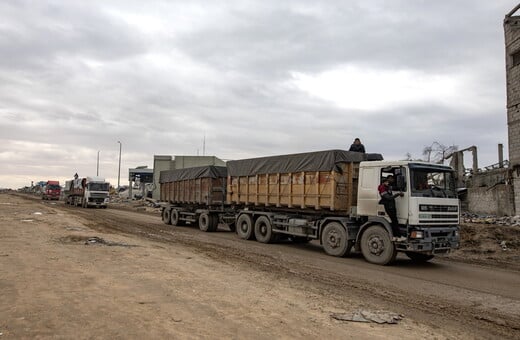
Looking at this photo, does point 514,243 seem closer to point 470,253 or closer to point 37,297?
point 470,253

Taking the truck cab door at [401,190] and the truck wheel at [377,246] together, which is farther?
the truck wheel at [377,246]

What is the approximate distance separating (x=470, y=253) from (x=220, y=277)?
398 inches

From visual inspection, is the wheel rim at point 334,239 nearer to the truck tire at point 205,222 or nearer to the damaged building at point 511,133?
the truck tire at point 205,222

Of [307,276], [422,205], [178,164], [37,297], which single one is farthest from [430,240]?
[178,164]

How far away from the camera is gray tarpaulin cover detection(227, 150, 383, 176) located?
41.1ft

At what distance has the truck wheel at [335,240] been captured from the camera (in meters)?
12.1

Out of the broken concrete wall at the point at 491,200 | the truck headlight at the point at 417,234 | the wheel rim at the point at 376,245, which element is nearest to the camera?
the truck headlight at the point at 417,234

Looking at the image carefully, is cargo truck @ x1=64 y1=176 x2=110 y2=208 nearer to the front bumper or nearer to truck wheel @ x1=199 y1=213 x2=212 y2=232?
truck wheel @ x1=199 y1=213 x2=212 y2=232

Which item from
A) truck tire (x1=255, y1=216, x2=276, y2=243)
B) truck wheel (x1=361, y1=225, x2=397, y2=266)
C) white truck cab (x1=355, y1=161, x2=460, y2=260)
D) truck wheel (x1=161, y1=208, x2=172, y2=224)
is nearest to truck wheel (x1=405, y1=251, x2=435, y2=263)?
white truck cab (x1=355, y1=161, x2=460, y2=260)

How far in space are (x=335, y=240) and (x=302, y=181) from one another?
2247 millimetres

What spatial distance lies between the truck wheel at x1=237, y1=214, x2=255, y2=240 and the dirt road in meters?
4.40

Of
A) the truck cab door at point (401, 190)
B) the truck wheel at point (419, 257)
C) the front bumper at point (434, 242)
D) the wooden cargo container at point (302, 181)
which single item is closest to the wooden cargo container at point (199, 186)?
the wooden cargo container at point (302, 181)

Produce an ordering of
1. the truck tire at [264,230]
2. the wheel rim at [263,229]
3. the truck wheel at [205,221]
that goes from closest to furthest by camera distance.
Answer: the truck tire at [264,230] → the wheel rim at [263,229] → the truck wheel at [205,221]

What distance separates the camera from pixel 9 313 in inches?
202
